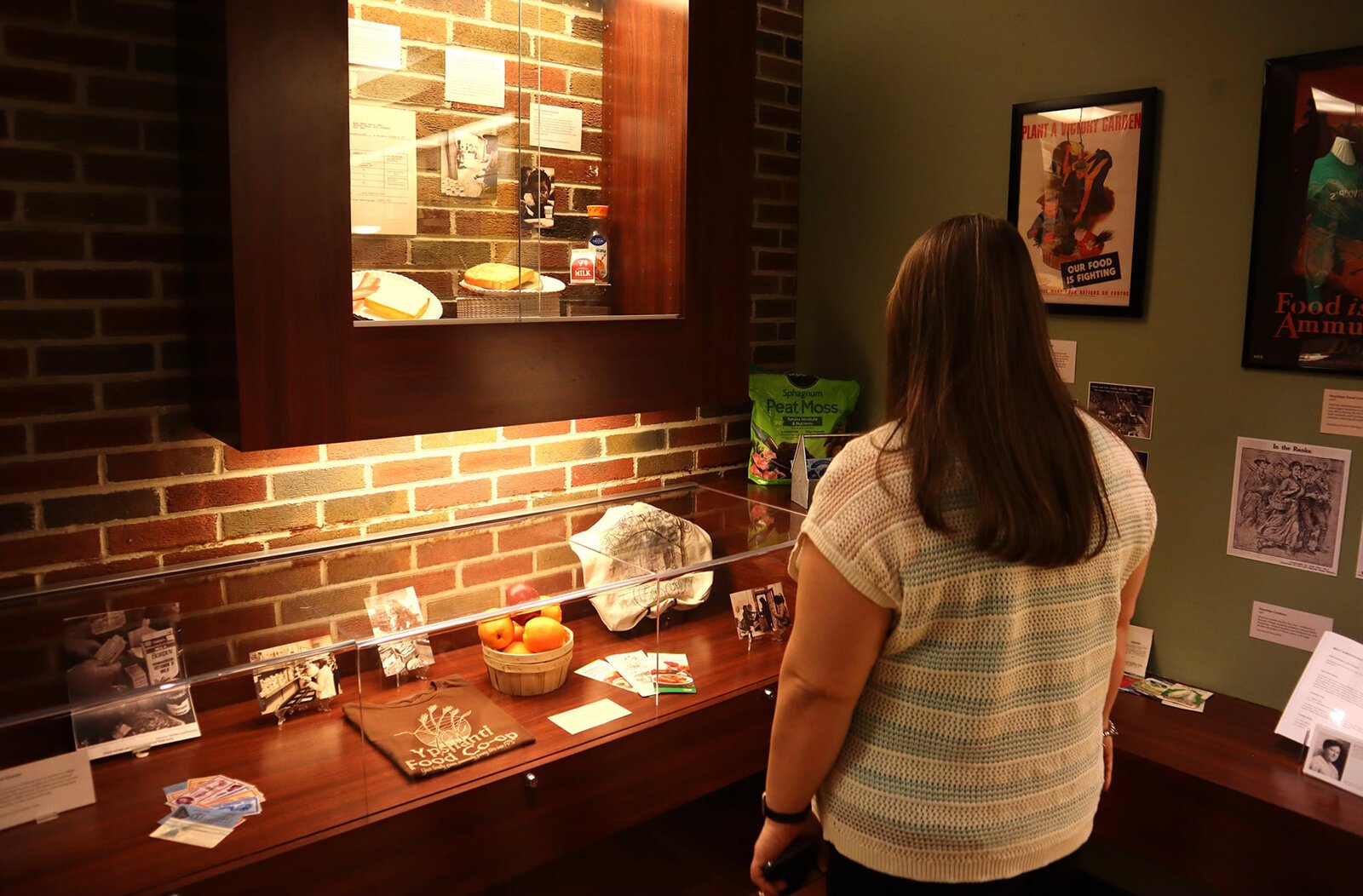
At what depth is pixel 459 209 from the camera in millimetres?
2137

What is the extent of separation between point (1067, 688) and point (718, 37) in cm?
173

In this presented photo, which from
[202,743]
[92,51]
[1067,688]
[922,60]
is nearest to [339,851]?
[202,743]

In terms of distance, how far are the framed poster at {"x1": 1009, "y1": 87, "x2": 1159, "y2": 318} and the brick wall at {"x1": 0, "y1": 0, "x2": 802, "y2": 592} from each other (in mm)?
1475

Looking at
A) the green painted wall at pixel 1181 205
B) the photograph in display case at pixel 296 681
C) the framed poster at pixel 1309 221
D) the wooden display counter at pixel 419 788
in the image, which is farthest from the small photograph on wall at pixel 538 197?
the framed poster at pixel 1309 221

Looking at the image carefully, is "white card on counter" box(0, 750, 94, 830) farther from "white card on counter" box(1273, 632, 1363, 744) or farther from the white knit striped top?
"white card on counter" box(1273, 632, 1363, 744)

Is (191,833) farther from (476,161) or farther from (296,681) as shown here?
(476,161)

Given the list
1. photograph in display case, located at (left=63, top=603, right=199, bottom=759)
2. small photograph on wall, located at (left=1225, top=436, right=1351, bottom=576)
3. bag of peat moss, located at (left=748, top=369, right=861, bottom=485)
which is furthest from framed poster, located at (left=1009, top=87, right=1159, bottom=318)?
photograph in display case, located at (left=63, top=603, right=199, bottom=759)

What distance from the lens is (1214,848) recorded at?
2.17 metres

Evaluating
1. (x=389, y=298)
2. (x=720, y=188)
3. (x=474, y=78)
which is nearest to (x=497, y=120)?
(x=474, y=78)

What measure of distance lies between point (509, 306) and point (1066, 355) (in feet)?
4.89

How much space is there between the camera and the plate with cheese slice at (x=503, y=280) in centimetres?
219

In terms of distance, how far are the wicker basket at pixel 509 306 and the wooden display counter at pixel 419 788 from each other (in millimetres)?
679

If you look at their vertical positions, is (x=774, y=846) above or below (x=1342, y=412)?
below

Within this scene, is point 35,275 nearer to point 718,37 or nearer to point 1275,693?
point 718,37
